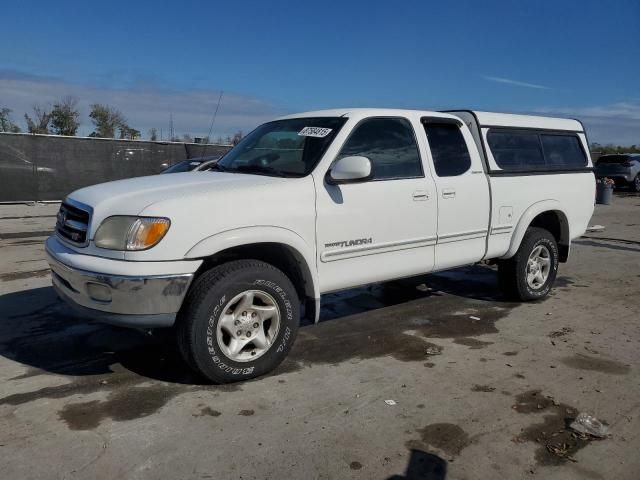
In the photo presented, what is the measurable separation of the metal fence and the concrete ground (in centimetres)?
1171

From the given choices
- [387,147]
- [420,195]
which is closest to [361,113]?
[387,147]

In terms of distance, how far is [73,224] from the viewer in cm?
394

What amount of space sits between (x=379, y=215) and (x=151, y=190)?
1.74m

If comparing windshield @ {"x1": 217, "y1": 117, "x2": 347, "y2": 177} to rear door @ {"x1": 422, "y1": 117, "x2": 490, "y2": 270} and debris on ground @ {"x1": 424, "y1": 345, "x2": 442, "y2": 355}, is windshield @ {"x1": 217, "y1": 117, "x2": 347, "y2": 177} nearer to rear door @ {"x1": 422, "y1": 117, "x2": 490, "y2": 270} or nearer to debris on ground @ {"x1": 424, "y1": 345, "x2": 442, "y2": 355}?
rear door @ {"x1": 422, "y1": 117, "x2": 490, "y2": 270}

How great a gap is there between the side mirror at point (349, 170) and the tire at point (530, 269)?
2536 mm

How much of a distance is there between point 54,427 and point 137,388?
2.09 ft

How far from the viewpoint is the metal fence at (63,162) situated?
16.1 metres

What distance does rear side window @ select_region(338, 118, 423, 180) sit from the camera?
4.50m

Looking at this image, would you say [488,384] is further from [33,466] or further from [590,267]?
[590,267]

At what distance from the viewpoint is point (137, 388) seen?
382 centimetres

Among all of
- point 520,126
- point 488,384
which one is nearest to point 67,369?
point 488,384

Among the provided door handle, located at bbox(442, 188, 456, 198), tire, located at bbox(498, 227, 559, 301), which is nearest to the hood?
door handle, located at bbox(442, 188, 456, 198)

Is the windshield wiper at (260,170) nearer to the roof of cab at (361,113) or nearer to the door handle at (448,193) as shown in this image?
the roof of cab at (361,113)

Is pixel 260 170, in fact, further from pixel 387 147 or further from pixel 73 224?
pixel 73 224
